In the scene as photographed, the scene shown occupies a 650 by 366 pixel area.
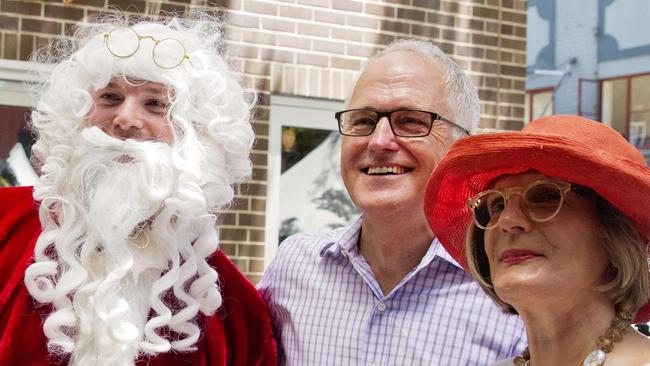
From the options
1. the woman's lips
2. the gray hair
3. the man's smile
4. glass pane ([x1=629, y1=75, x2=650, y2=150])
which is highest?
glass pane ([x1=629, y1=75, x2=650, y2=150])

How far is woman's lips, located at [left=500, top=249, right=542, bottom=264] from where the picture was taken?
2049 millimetres

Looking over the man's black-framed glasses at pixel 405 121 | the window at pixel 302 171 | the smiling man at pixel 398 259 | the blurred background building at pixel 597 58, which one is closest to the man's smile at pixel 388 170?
the smiling man at pixel 398 259

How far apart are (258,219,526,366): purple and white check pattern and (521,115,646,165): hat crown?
79 cm

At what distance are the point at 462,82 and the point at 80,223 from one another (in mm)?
1337

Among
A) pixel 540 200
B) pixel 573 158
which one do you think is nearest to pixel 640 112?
pixel 540 200

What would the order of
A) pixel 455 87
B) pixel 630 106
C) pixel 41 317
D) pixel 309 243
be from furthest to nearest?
1. pixel 630 106
2. pixel 309 243
3. pixel 455 87
4. pixel 41 317

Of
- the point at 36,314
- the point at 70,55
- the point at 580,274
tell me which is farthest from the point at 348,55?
the point at 580,274

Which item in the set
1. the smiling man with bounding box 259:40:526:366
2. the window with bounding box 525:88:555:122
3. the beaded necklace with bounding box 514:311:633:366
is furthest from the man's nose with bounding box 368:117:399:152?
the window with bounding box 525:88:555:122

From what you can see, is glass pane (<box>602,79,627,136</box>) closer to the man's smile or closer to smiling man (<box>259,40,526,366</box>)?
smiling man (<box>259,40,526,366</box>)

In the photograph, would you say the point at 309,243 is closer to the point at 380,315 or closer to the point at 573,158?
the point at 380,315

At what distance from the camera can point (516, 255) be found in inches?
81.9

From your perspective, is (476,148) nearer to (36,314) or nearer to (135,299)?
(135,299)

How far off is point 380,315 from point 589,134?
3.48 ft

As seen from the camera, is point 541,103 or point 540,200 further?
point 541,103
